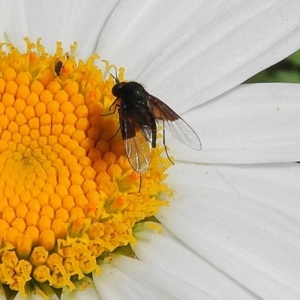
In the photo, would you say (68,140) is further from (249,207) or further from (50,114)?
(249,207)

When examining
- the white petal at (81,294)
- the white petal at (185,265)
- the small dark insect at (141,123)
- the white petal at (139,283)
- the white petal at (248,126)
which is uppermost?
the white petal at (248,126)

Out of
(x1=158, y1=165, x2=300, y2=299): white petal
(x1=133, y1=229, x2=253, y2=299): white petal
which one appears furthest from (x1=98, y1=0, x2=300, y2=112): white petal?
(x1=133, y1=229, x2=253, y2=299): white petal

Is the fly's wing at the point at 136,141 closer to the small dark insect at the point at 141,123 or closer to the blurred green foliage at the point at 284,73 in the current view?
the small dark insect at the point at 141,123

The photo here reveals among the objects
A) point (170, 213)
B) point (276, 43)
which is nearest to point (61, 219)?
point (170, 213)

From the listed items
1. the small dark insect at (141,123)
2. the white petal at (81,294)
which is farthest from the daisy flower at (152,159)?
the small dark insect at (141,123)

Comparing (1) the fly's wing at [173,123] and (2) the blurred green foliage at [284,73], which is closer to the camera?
(1) the fly's wing at [173,123]
